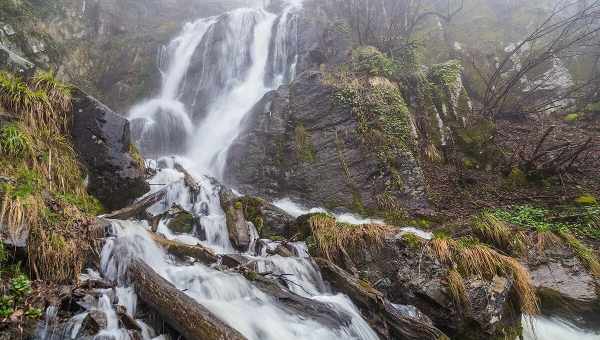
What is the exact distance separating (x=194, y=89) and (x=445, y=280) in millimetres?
13860

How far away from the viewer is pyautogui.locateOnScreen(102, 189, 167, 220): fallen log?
19.9ft

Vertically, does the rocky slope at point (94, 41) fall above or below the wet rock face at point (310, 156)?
above

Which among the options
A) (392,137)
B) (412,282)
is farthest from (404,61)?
(412,282)

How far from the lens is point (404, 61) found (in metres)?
12.4

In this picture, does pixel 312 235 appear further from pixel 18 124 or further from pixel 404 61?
pixel 404 61

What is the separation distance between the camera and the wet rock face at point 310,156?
9.34 m

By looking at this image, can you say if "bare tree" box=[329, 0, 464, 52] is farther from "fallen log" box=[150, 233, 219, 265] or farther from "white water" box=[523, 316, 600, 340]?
"fallen log" box=[150, 233, 219, 265]

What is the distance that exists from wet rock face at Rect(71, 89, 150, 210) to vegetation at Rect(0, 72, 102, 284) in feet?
0.69

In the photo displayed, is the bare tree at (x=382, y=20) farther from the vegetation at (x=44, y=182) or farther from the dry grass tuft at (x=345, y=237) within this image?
the vegetation at (x=44, y=182)

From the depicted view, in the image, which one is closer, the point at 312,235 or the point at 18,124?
the point at 18,124

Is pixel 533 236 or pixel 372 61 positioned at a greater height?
pixel 372 61

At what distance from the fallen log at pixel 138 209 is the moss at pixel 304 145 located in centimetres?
409

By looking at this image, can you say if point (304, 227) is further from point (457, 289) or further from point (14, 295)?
point (14, 295)

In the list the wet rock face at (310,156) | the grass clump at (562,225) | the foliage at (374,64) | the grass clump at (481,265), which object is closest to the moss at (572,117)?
the grass clump at (562,225)
